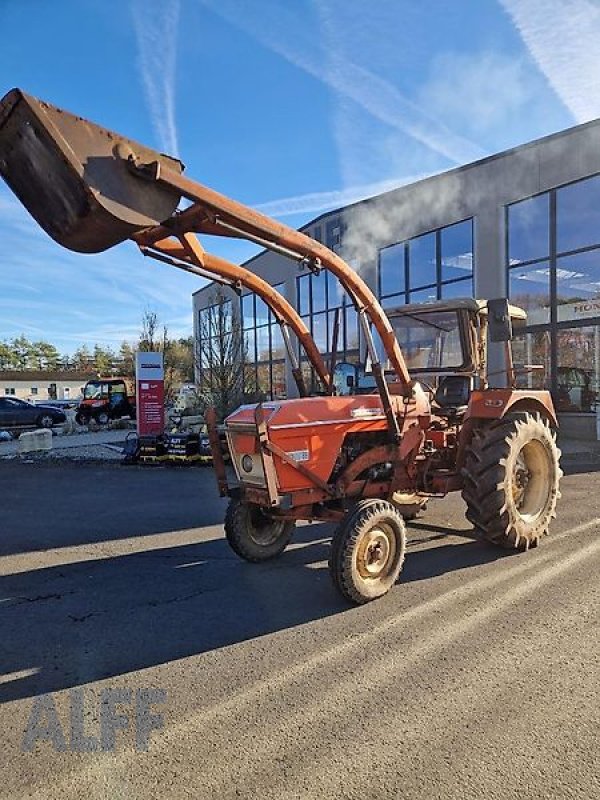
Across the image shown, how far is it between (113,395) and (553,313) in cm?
1960

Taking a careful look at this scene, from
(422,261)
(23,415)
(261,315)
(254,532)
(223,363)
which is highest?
(422,261)

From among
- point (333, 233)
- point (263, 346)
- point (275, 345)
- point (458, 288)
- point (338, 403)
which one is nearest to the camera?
point (338, 403)

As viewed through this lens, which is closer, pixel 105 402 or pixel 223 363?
pixel 223 363

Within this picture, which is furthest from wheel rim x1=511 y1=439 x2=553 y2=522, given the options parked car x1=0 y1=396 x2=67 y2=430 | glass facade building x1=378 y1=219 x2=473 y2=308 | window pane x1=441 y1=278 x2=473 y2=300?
parked car x1=0 y1=396 x2=67 y2=430

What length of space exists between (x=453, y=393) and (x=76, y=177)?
4.11 metres

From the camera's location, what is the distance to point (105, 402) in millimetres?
27422

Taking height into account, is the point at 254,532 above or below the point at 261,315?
below

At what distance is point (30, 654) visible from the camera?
3.76 meters

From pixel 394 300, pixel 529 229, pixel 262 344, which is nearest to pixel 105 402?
pixel 262 344

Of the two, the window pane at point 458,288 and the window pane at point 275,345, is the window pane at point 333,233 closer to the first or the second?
the window pane at point 458,288

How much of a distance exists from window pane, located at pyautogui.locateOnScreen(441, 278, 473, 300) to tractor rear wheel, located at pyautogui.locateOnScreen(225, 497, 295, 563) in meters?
13.1

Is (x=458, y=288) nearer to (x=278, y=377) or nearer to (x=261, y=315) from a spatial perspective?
(x=278, y=377)

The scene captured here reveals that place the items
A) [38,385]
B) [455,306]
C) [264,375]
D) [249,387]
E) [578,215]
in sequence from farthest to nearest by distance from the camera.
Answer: [38,385] < [264,375] < [249,387] < [578,215] < [455,306]

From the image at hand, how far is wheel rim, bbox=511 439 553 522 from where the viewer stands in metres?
6.05
